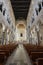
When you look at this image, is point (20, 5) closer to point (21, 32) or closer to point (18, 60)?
point (21, 32)

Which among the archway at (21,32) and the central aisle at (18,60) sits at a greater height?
the archway at (21,32)

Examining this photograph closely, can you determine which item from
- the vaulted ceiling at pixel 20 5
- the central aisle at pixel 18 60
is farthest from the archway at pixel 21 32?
the central aisle at pixel 18 60

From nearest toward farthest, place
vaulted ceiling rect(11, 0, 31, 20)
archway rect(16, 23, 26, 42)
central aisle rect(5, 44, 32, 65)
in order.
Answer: central aisle rect(5, 44, 32, 65) < vaulted ceiling rect(11, 0, 31, 20) < archway rect(16, 23, 26, 42)

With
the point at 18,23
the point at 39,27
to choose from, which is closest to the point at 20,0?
the point at 39,27

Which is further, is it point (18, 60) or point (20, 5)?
point (20, 5)

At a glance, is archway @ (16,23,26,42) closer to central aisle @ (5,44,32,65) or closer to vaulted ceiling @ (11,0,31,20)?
vaulted ceiling @ (11,0,31,20)

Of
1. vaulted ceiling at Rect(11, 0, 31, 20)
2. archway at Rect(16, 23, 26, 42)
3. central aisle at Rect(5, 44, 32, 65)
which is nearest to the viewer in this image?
central aisle at Rect(5, 44, 32, 65)

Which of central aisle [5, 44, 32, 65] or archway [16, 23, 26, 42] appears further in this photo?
archway [16, 23, 26, 42]

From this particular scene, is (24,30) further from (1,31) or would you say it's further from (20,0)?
(1,31)

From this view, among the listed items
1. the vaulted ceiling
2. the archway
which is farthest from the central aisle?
the archway

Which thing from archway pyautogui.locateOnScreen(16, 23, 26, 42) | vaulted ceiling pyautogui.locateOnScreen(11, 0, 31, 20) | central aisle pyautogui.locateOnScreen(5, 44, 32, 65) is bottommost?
central aisle pyautogui.locateOnScreen(5, 44, 32, 65)

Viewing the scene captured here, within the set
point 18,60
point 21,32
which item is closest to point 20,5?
point 21,32

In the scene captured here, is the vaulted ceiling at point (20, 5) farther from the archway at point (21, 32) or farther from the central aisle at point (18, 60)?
the central aisle at point (18, 60)

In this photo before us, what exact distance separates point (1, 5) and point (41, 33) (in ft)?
18.1
